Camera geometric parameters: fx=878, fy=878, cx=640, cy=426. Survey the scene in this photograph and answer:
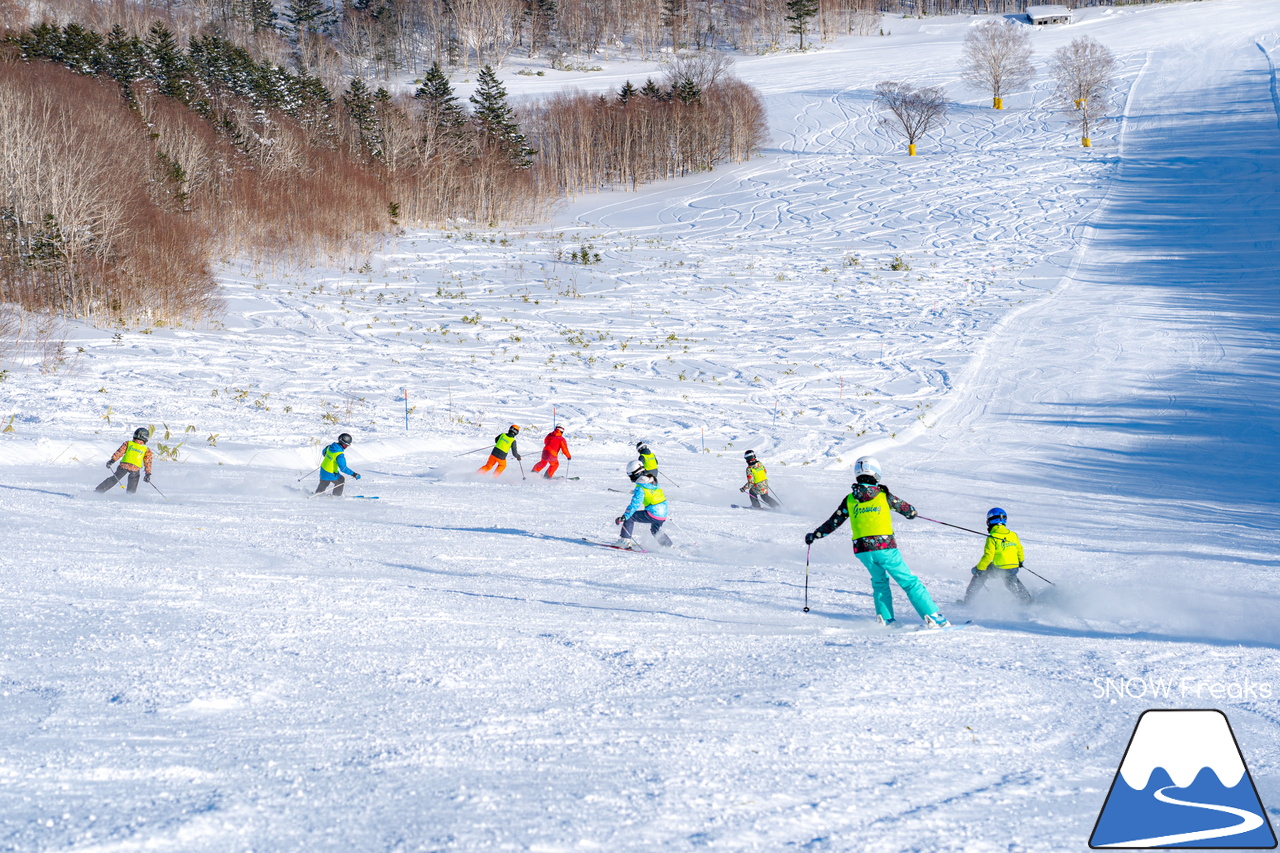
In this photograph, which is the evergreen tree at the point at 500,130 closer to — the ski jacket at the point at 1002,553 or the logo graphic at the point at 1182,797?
the ski jacket at the point at 1002,553

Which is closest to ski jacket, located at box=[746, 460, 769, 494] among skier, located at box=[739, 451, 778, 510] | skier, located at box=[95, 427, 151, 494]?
skier, located at box=[739, 451, 778, 510]

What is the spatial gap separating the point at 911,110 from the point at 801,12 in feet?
131

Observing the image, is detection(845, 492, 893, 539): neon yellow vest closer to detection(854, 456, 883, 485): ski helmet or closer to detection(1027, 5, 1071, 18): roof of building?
detection(854, 456, 883, 485): ski helmet

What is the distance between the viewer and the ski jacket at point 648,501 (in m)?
11.6

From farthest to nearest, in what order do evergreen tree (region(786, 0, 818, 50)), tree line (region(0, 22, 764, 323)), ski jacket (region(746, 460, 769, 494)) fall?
evergreen tree (region(786, 0, 818, 50))
tree line (region(0, 22, 764, 323))
ski jacket (region(746, 460, 769, 494))

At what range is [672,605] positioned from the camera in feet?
28.7

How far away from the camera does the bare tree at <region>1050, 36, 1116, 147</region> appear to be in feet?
213

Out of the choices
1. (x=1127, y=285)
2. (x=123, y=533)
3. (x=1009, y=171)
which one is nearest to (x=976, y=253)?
(x=1127, y=285)

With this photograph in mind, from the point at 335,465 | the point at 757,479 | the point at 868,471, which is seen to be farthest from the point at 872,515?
the point at 335,465

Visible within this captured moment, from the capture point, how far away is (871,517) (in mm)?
8312

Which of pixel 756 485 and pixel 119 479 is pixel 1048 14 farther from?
pixel 119 479

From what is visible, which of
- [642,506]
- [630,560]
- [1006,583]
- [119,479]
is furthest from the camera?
[119,479]

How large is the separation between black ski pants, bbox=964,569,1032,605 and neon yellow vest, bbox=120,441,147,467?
38.5 ft

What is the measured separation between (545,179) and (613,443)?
47344mm
